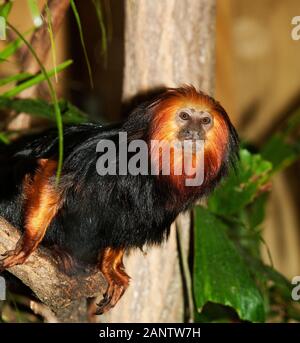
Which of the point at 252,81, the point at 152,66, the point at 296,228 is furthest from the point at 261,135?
the point at 152,66

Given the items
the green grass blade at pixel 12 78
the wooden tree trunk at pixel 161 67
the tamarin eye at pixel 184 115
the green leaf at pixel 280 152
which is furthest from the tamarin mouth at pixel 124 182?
the green leaf at pixel 280 152

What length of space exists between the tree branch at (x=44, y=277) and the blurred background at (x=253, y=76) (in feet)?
6.60

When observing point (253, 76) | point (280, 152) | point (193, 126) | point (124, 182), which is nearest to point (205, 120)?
point (193, 126)

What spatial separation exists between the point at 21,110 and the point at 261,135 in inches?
78.4

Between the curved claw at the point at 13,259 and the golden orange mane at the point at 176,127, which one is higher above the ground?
the golden orange mane at the point at 176,127

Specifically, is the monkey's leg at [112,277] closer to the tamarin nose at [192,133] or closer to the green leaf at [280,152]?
the tamarin nose at [192,133]

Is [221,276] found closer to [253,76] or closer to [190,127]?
[190,127]

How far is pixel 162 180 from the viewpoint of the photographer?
172 cm

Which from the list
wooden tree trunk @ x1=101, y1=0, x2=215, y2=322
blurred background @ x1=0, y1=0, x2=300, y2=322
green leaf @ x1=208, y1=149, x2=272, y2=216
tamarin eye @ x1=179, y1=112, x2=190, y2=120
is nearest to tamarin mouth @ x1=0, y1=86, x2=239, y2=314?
tamarin eye @ x1=179, y1=112, x2=190, y2=120

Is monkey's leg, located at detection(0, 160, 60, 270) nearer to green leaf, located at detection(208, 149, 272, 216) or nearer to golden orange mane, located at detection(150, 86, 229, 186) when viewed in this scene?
golden orange mane, located at detection(150, 86, 229, 186)

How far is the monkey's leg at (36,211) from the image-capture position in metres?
1.63
